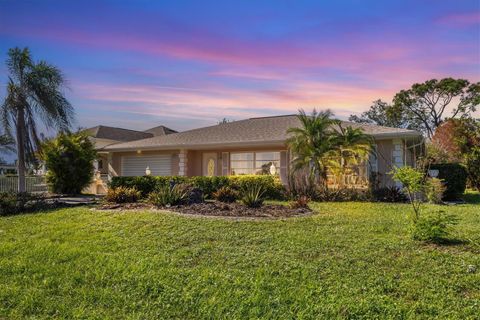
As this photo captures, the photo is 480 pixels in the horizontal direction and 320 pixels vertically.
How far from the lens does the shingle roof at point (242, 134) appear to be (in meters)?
18.1

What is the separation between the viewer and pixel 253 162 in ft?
66.5

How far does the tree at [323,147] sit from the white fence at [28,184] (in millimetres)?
13476

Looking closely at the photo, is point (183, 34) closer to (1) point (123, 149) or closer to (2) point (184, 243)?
(2) point (184, 243)

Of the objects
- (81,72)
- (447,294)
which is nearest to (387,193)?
(447,294)

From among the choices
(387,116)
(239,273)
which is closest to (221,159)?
(239,273)

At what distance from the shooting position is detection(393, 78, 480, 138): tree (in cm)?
3834

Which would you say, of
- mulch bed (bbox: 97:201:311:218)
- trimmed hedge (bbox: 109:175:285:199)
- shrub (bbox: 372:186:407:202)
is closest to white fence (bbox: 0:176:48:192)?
trimmed hedge (bbox: 109:175:285:199)

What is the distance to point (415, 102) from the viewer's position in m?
41.6

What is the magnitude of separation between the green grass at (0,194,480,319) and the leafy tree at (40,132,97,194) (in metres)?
10.7

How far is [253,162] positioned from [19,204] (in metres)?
11.2

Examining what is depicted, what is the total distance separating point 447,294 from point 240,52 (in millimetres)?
9866

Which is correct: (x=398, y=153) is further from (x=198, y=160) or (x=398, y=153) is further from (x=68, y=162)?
(x=68, y=162)

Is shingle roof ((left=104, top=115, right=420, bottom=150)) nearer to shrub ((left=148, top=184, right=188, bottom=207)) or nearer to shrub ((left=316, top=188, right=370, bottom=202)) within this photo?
shrub ((left=316, top=188, right=370, bottom=202))

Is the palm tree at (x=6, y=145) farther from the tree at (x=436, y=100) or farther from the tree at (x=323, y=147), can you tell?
the tree at (x=436, y=100)
